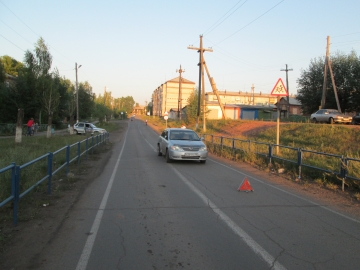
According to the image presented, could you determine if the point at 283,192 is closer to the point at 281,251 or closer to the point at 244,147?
the point at 281,251

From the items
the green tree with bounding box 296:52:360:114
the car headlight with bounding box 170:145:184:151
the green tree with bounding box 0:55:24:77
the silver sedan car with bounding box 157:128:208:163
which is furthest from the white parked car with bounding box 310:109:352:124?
the green tree with bounding box 0:55:24:77

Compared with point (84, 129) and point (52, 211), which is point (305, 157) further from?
point (84, 129)

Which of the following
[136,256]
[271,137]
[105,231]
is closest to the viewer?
[136,256]

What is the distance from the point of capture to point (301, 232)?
5336 mm

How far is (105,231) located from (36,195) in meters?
3.09

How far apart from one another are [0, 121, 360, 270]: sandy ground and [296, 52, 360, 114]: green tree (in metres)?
32.0

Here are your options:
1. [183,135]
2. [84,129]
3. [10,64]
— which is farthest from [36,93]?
[10,64]

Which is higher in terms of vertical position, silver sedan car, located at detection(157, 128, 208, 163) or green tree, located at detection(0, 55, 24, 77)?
green tree, located at detection(0, 55, 24, 77)

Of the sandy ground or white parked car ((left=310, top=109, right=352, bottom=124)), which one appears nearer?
the sandy ground

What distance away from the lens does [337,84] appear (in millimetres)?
39469

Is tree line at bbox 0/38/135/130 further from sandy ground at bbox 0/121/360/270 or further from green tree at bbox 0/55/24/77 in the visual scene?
sandy ground at bbox 0/121/360/270

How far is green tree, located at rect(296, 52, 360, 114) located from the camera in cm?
3806

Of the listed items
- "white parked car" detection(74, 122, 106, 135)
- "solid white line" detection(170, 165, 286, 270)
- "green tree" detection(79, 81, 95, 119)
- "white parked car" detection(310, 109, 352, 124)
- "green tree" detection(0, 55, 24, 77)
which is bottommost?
"solid white line" detection(170, 165, 286, 270)

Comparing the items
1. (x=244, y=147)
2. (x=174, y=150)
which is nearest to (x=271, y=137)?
(x=244, y=147)
